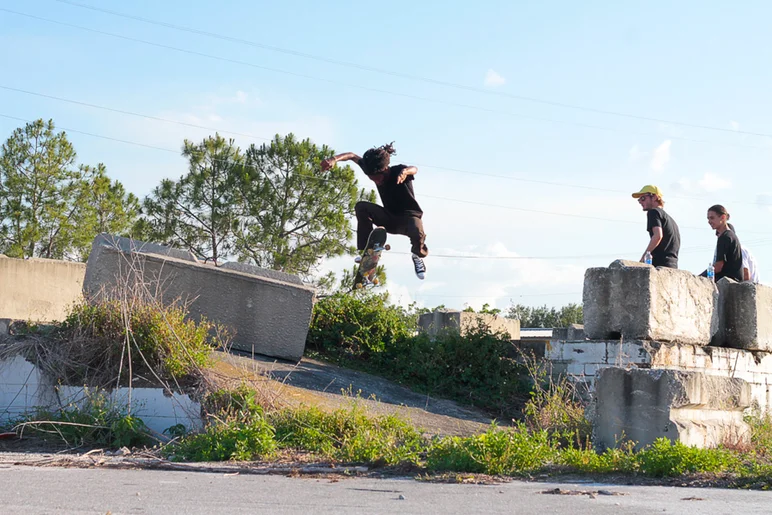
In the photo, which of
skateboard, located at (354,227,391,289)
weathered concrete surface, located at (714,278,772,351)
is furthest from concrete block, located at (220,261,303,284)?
weathered concrete surface, located at (714,278,772,351)

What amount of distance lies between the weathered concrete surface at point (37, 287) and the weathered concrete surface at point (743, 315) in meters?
8.84

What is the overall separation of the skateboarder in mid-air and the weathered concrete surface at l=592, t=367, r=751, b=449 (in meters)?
3.85

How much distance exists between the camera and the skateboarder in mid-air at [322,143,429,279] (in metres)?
10.5

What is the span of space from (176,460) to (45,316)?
22.0 feet

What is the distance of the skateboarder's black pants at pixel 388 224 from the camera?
1083 centimetres

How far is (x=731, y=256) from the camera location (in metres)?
11.1

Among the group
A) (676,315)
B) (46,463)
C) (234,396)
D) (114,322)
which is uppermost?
(676,315)

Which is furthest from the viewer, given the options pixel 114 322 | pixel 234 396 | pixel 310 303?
pixel 310 303

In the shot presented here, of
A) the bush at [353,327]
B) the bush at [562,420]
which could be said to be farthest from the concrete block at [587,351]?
the bush at [353,327]

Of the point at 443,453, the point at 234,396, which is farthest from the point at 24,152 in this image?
the point at 443,453

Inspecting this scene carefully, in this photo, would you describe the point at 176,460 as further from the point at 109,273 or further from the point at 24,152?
the point at 24,152

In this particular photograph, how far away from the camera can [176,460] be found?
7.09 m

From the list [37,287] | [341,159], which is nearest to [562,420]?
[341,159]

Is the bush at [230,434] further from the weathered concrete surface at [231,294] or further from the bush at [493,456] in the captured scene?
the weathered concrete surface at [231,294]
